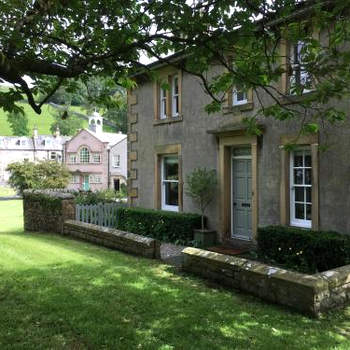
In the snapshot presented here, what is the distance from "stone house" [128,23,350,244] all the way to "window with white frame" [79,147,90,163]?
3975 centimetres

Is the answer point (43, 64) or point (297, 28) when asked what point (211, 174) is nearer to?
point (297, 28)

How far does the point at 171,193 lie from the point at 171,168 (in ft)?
3.02

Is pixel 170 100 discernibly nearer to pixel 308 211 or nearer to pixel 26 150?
pixel 308 211

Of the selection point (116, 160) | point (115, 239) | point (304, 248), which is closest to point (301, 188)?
point (304, 248)

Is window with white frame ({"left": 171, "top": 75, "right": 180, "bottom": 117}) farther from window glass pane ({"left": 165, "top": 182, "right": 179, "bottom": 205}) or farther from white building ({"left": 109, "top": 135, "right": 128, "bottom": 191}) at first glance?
white building ({"left": 109, "top": 135, "right": 128, "bottom": 191})

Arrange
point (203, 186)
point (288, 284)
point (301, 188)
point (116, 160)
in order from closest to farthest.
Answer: point (288, 284) < point (301, 188) < point (203, 186) < point (116, 160)

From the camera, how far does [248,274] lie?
21.8 ft

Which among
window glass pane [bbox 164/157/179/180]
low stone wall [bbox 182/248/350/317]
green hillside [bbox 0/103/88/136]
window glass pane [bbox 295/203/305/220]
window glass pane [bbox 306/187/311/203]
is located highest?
green hillside [bbox 0/103/88/136]

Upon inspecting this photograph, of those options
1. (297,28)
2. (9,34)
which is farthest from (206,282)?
(9,34)

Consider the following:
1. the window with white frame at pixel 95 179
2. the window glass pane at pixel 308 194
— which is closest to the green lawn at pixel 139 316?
the window glass pane at pixel 308 194

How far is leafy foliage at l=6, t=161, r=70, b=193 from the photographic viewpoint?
40.9 meters

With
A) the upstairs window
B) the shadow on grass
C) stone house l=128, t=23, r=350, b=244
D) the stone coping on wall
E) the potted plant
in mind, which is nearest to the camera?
the shadow on grass

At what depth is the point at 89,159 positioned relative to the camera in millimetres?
54219

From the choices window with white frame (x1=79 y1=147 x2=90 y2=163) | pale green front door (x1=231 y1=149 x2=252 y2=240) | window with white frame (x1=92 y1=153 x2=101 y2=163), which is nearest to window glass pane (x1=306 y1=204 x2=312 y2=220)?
pale green front door (x1=231 y1=149 x2=252 y2=240)
